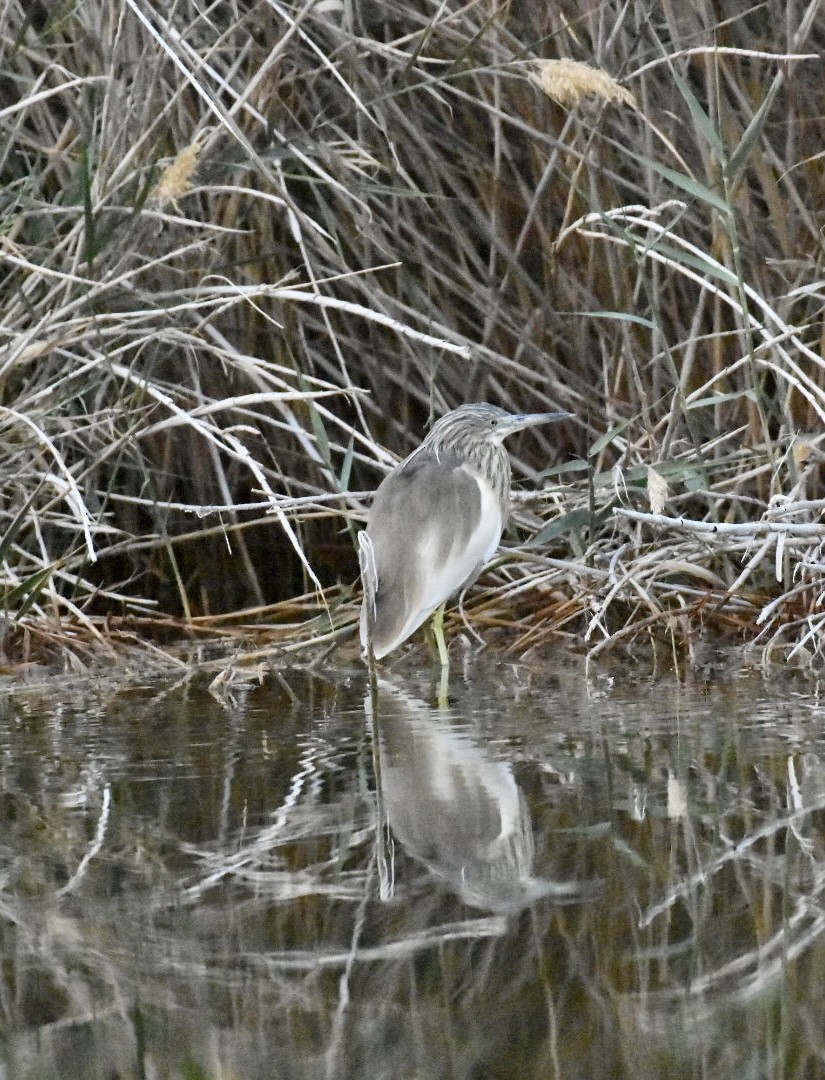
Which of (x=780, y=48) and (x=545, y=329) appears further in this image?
(x=545, y=329)

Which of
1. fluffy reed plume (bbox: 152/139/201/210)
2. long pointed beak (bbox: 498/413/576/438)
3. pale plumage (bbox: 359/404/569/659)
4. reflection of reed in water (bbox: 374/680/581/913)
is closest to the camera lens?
reflection of reed in water (bbox: 374/680/581/913)

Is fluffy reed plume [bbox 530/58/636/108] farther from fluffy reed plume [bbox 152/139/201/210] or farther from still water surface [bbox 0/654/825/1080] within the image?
still water surface [bbox 0/654/825/1080]

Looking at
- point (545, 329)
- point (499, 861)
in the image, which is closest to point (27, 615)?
point (545, 329)

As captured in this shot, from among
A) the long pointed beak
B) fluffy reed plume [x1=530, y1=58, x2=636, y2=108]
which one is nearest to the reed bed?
the long pointed beak

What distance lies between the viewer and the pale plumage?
3.32m

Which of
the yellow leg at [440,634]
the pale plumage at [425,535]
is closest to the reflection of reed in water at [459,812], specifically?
the pale plumage at [425,535]

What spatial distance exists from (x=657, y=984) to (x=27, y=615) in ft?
7.75

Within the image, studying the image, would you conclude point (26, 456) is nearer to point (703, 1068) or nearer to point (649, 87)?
point (649, 87)

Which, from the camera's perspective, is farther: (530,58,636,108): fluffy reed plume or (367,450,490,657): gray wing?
(367,450,490,657): gray wing

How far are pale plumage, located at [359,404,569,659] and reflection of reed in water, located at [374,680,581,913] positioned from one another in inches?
16.7

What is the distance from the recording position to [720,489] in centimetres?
363

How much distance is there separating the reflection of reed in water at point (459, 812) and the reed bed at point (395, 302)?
27.8 inches

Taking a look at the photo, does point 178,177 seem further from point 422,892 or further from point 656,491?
point 422,892

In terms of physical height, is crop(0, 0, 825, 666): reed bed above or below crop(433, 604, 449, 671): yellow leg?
above
